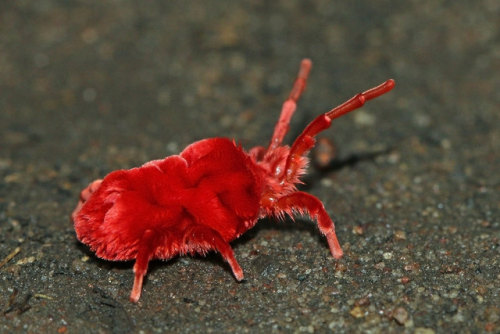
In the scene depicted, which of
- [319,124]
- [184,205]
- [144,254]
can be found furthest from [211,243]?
[319,124]

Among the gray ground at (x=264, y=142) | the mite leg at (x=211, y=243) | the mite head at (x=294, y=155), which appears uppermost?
the mite head at (x=294, y=155)

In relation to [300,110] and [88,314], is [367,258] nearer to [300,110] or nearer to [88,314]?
[88,314]

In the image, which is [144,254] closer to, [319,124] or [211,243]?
[211,243]

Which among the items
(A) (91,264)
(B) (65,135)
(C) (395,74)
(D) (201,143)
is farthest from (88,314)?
(C) (395,74)

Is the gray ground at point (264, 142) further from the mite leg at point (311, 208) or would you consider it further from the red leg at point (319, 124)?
the red leg at point (319, 124)

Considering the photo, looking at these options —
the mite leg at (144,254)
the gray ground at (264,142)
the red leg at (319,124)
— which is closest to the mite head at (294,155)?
the red leg at (319,124)

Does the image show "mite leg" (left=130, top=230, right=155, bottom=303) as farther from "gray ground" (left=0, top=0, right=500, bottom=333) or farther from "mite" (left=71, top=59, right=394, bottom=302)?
"gray ground" (left=0, top=0, right=500, bottom=333)
